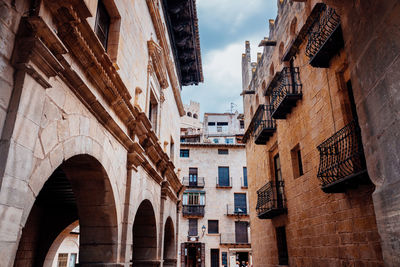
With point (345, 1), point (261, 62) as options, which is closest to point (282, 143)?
point (261, 62)

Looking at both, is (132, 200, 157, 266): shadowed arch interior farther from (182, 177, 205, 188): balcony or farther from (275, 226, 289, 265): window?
(182, 177, 205, 188): balcony

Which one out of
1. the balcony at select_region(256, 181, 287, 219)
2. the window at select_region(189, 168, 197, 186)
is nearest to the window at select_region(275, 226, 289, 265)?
the balcony at select_region(256, 181, 287, 219)

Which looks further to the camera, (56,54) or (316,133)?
(316,133)

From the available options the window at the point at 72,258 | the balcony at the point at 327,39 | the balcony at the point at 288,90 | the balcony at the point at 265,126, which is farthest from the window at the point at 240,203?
the balcony at the point at 327,39

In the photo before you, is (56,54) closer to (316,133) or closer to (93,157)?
(93,157)

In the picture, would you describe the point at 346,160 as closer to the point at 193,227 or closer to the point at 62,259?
the point at 62,259

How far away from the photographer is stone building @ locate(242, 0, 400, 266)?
272 centimetres

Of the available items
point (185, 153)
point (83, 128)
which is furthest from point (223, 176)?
point (83, 128)

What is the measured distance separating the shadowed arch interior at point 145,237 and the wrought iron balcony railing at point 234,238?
2210 cm

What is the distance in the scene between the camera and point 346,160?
6.07 meters

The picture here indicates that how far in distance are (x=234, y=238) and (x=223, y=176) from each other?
618 cm

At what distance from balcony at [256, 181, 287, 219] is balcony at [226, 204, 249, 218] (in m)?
19.8

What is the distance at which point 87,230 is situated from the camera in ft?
20.5

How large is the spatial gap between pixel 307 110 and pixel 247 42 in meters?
10.2
